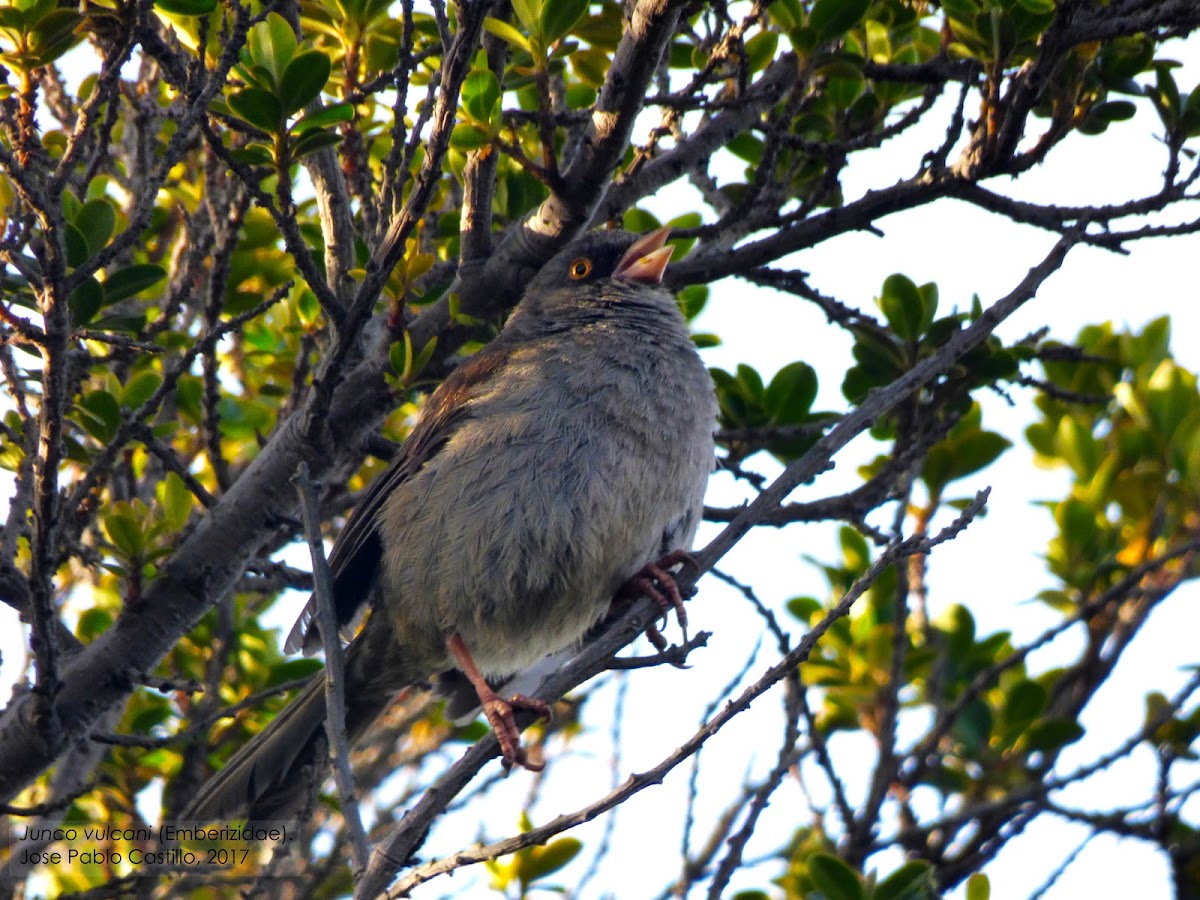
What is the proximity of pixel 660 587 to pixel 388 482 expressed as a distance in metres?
1.06

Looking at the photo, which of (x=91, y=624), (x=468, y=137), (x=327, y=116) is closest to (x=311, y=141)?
(x=327, y=116)

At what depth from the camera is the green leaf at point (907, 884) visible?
146 inches

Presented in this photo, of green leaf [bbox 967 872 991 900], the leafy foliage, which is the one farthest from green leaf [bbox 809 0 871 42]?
green leaf [bbox 967 872 991 900]

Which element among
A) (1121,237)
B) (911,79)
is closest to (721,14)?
(911,79)

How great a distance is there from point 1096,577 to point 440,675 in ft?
9.31

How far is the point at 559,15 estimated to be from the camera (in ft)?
11.9

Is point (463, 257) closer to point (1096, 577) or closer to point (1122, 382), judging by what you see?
point (1096, 577)

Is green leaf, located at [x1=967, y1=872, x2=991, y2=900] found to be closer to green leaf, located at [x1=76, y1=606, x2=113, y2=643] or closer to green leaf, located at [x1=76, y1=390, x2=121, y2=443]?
green leaf, located at [x1=76, y1=390, x2=121, y2=443]

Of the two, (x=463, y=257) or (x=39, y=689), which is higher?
(x=463, y=257)

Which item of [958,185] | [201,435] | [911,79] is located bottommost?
[958,185]

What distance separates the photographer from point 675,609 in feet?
13.6

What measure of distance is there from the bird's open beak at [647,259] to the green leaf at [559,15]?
1.27m

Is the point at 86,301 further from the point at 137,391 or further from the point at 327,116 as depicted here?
the point at 327,116

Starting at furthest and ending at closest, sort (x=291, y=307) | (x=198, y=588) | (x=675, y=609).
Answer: (x=291, y=307)
(x=675, y=609)
(x=198, y=588)
